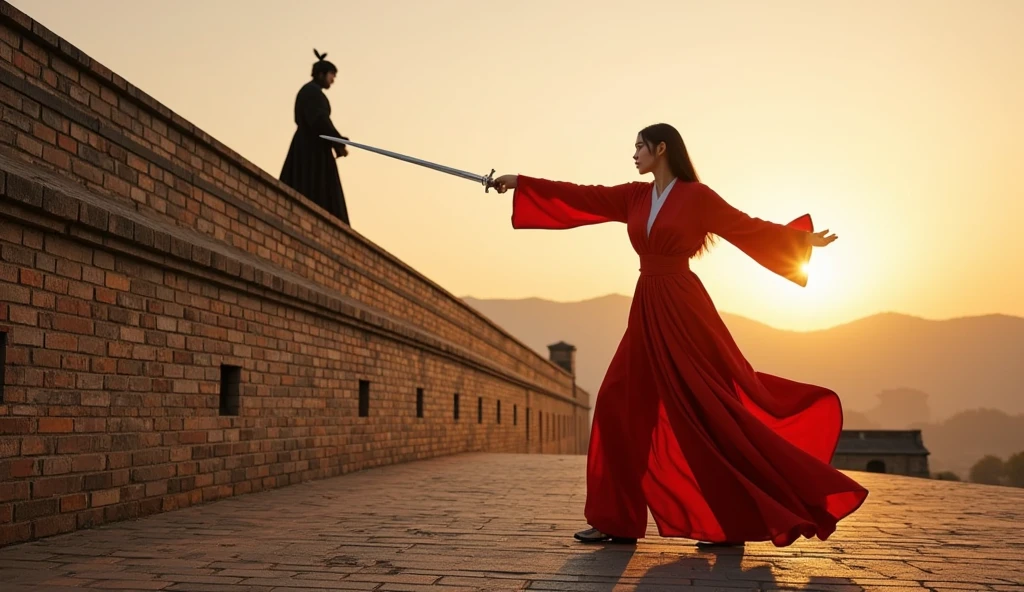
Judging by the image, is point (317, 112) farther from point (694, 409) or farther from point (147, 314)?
point (694, 409)

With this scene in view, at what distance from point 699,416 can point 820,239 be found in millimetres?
1232

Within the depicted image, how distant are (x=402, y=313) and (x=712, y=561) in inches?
371

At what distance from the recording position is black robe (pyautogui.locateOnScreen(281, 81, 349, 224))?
11727mm

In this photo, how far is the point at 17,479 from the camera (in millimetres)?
4422

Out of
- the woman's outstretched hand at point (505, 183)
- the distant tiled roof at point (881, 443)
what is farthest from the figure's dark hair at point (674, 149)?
the distant tiled roof at point (881, 443)

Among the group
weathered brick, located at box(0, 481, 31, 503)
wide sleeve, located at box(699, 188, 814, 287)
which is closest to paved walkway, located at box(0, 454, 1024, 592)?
weathered brick, located at box(0, 481, 31, 503)

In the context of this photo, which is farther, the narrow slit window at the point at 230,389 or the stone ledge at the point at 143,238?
the narrow slit window at the point at 230,389

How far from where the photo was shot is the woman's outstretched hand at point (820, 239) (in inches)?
190

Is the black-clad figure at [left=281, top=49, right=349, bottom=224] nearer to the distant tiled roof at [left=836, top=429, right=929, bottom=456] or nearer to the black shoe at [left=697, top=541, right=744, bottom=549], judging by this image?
the black shoe at [left=697, top=541, right=744, bottom=549]

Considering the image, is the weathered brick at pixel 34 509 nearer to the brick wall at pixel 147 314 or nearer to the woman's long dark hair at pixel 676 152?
the brick wall at pixel 147 314

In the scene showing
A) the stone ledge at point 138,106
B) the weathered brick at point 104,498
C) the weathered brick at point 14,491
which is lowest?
the weathered brick at point 104,498

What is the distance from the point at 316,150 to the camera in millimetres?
11930

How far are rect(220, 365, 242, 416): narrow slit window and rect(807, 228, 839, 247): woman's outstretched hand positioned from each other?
14.8 feet

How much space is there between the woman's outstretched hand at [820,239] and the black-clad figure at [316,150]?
8109 mm
